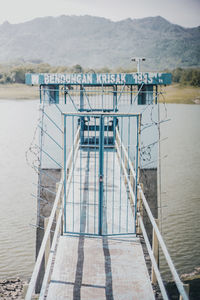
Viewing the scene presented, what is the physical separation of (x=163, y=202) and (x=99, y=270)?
11.8 meters

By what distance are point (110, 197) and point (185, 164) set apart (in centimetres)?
1628

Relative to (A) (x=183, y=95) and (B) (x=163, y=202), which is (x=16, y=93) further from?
(B) (x=163, y=202)

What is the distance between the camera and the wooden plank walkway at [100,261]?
3.64 metres

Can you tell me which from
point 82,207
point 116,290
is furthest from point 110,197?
point 116,290

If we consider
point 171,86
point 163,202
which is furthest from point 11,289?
point 171,86

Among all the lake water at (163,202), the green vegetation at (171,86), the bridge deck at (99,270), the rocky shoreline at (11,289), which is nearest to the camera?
the bridge deck at (99,270)

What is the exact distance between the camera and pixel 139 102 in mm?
11562

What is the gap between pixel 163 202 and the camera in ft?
50.4

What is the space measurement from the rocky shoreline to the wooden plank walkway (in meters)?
4.29

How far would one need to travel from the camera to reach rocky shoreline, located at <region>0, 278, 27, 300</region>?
8491mm

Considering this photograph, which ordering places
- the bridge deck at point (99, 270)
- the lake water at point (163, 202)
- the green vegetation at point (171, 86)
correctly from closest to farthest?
1. the bridge deck at point (99, 270)
2. the lake water at point (163, 202)
3. the green vegetation at point (171, 86)

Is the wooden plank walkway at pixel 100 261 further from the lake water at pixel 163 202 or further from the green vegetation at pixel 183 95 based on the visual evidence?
the green vegetation at pixel 183 95

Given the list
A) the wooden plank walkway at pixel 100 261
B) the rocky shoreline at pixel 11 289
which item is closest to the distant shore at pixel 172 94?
the rocky shoreline at pixel 11 289

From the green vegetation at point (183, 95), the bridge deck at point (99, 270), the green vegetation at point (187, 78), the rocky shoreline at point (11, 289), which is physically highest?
the green vegetation at point (187, 78)
